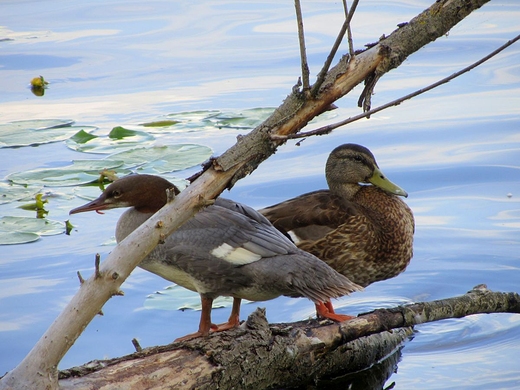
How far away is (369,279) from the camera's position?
4824 mm

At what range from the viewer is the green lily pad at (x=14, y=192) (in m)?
5.73

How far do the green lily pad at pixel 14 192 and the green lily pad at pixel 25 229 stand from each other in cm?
25

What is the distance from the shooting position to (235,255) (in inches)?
152

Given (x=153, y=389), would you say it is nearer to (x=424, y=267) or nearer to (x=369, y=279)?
(x=369, y=279)

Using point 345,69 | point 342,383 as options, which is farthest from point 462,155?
point 345,69

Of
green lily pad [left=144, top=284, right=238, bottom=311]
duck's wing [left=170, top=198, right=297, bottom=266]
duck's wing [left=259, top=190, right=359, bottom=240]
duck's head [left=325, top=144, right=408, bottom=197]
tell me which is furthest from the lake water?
duck's wing [left=170, top=198, right=297, bottom=266]

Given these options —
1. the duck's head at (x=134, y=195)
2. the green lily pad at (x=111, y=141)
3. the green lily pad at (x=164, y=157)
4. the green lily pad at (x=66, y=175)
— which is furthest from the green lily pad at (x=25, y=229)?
the duck's head at (x=134, y=195)

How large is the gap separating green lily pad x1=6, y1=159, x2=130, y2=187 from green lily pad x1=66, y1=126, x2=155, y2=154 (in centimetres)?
29

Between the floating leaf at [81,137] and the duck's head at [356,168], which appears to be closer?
the duck's head at [356,168]

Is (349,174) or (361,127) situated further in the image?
(361,127)

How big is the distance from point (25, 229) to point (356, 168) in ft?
6.77

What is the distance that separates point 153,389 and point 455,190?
11.1 feet

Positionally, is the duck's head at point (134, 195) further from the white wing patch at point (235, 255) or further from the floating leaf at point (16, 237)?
the floating leaf at point (16, 237)

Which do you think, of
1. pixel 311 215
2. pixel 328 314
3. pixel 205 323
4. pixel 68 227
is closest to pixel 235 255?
pixel 205 323
